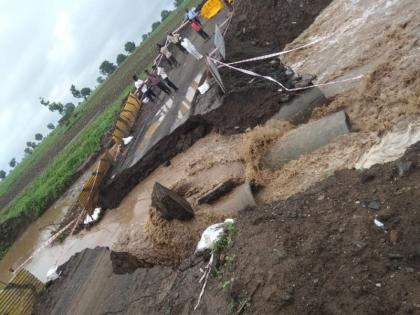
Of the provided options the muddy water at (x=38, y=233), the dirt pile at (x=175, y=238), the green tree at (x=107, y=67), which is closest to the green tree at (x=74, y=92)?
the green tree at (x=107, y=67)

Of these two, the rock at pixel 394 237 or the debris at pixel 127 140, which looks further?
the debris at pixel 127 140

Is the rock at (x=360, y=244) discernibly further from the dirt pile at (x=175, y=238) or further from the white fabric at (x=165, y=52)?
the white fabric at (x=165, y=52)

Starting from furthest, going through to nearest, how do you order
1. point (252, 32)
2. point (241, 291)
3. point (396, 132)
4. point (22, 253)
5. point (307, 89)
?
point (22, 253) < point (252, 32) < point (307, 89) < point (396, 132) < point (241, 291)

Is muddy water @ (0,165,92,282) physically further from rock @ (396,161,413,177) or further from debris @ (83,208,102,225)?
rock @ (396,161,413,177)

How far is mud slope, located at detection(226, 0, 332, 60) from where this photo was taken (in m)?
18.2

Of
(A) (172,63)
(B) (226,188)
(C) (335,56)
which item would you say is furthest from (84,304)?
(A) (172,63)

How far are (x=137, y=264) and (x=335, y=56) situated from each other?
905 cm

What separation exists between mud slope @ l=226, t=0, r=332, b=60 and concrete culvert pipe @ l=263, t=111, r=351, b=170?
23.2 ft

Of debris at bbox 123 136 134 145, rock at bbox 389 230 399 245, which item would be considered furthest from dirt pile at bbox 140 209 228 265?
debris at bbox 123 136 134 145

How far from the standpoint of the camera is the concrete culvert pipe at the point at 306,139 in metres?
10.7

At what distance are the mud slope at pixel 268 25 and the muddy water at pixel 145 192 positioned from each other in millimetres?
4887

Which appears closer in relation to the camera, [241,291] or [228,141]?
[241,291]

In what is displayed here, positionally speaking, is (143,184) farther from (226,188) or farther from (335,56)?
(335,56)

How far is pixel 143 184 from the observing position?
17.2 metres
